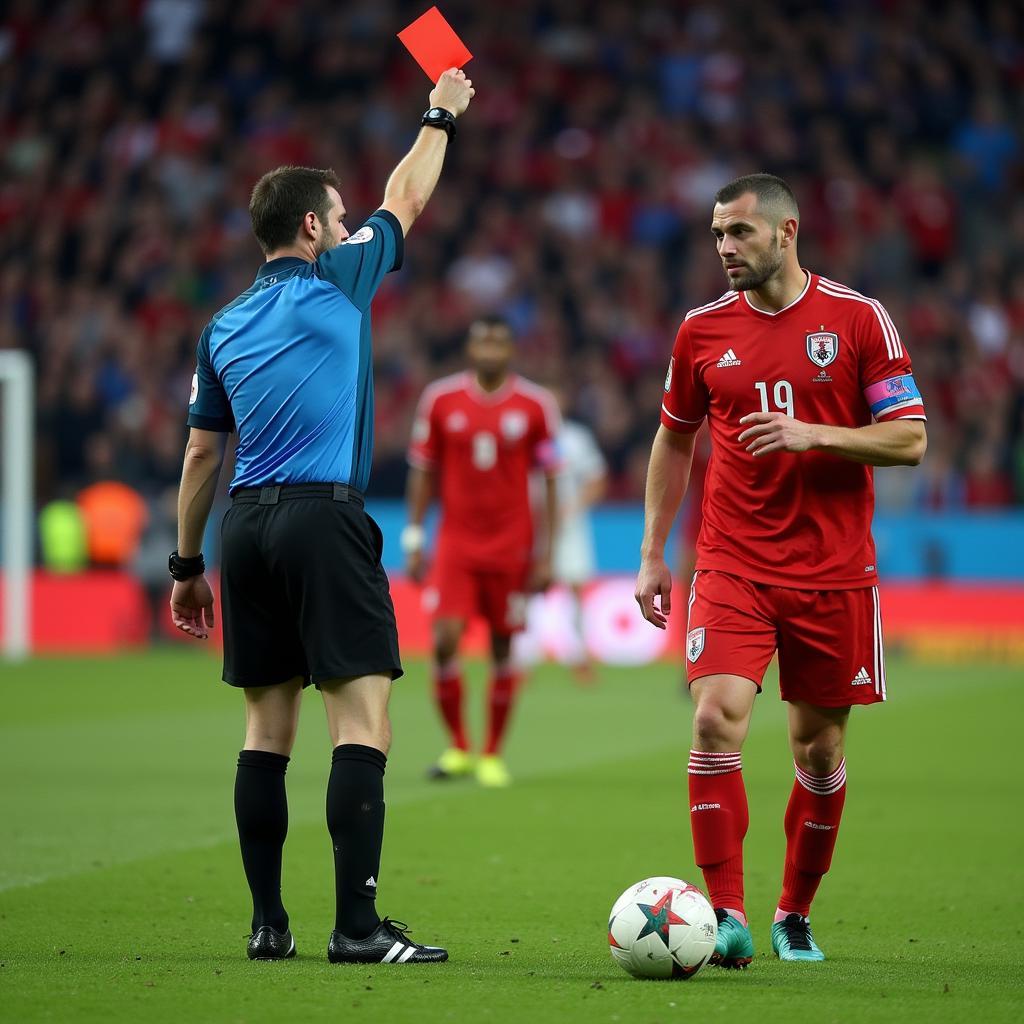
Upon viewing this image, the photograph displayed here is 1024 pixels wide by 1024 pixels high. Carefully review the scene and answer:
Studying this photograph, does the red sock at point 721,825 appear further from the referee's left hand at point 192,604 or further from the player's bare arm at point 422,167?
the player's bare arm at point 422,167

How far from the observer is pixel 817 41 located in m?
24.9

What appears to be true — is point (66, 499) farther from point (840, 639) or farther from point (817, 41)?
point (840, 639)

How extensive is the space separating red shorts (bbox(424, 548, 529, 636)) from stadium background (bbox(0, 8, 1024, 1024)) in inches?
38.3

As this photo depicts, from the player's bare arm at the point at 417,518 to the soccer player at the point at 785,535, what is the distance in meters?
5.26

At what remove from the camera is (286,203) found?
5535 millimetres

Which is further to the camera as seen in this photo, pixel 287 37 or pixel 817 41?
pixel 287 37

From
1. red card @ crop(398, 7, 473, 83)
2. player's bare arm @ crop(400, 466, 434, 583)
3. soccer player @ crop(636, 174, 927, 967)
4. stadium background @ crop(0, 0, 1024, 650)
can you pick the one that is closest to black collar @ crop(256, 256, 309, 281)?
red card @ crop(398, 7, 473, 83)

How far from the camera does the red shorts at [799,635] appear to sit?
548 centimetres

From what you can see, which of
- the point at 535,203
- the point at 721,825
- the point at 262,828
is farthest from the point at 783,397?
the point at 535,203

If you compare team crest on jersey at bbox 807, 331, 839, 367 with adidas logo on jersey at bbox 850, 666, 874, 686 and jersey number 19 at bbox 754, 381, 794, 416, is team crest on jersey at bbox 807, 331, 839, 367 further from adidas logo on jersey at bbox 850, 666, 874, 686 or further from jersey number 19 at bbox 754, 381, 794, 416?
adidas logo on jersey at bbox 850, 666, 874, 686

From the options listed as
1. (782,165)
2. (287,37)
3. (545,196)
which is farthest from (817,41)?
(287,37)

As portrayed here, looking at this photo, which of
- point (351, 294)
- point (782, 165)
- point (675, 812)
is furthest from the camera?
point (782, 165)

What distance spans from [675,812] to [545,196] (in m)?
16.5

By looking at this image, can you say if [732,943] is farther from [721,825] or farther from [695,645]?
[695,645]
